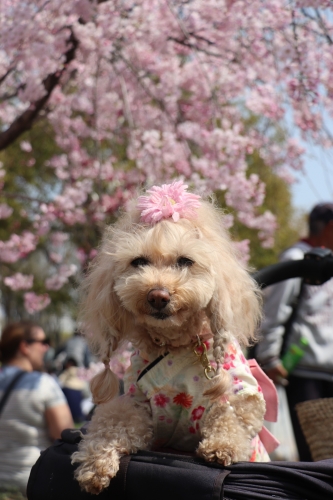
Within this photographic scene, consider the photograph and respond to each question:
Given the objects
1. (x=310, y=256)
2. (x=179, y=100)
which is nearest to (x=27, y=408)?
(x=310, y=256)

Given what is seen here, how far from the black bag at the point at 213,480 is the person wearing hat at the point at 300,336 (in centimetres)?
172

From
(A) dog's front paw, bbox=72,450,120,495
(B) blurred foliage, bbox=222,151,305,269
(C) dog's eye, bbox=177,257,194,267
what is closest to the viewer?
(A) dog's front paw, bbox=72,450,120,495

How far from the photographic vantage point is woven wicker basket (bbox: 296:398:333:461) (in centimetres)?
234

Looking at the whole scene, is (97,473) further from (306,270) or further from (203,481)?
(306,270)

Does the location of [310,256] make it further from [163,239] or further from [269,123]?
[269,123]

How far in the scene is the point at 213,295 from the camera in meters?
1.84

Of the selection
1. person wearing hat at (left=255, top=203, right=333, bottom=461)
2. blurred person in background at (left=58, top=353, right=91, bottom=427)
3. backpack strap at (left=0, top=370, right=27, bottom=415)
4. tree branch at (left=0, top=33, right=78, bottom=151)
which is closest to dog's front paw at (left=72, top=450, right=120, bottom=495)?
person wearing hat at (left=255, top=203, right=333, bottom=461)

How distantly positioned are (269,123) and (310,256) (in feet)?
9.54

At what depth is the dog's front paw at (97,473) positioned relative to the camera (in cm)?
163

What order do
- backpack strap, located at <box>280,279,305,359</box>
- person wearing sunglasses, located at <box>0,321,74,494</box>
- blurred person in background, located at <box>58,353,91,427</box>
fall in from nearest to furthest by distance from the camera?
backpack strap, located at <box>280,279,305,359</box> < person wearing sunglasses, located at <box>0,321,74,494</box> < blurred person in background, located at <box>58,353,91,427</box>

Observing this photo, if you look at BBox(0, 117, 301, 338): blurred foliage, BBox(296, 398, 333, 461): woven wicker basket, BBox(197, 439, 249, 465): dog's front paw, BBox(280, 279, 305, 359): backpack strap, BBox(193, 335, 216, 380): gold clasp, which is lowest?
BBox(0, 117, 301, 338): blurred foliage

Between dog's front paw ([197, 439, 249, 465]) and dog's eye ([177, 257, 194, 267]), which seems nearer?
dog's front paw ([197, 439, 249, 465])

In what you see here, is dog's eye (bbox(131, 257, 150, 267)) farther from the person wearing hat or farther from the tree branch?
the tree branch

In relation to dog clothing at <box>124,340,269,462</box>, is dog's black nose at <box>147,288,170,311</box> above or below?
above
